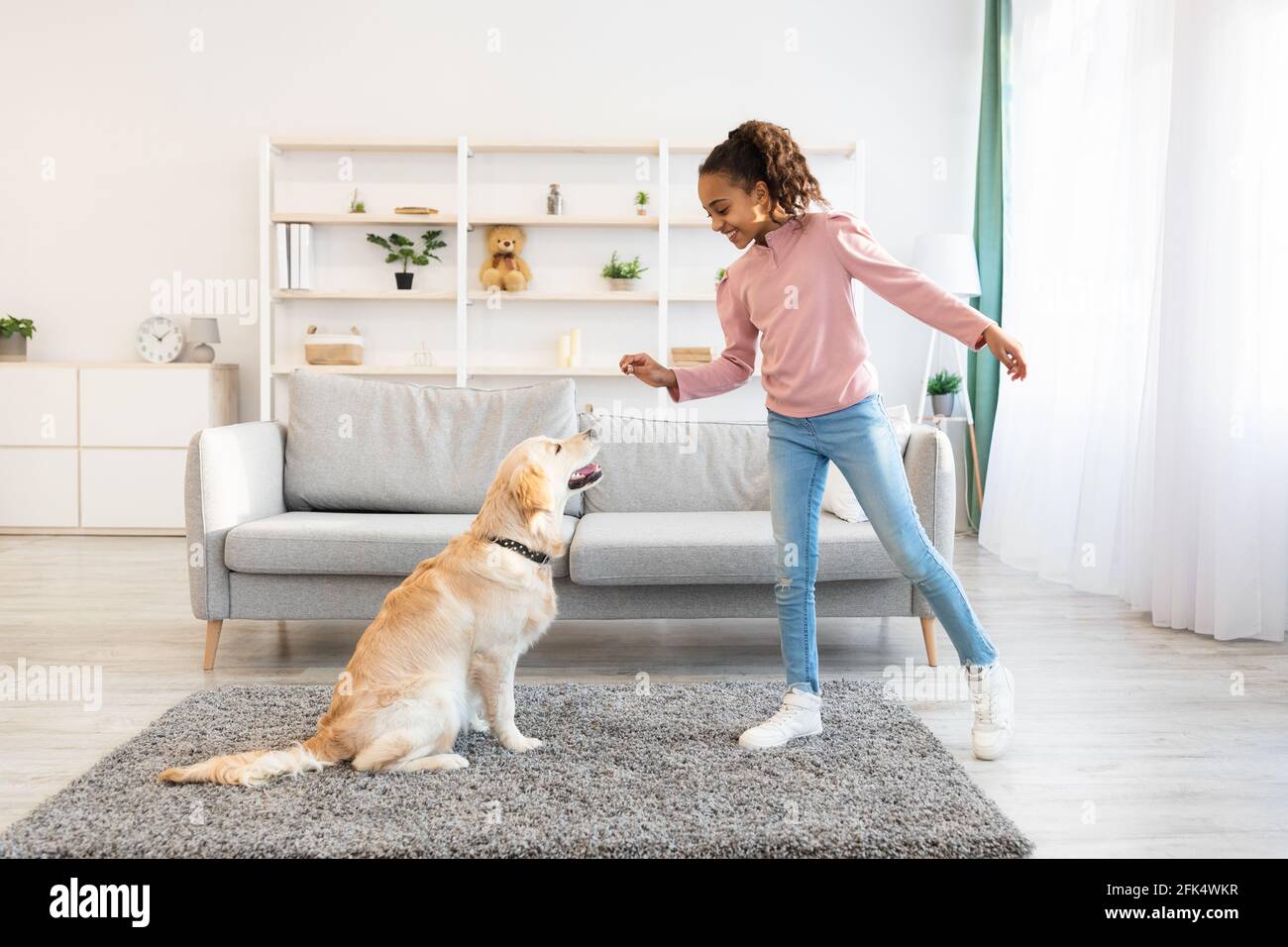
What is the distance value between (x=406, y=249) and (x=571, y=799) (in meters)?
4.54

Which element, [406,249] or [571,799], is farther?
[406,249]

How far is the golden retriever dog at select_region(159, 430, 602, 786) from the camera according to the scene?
2.08 meters

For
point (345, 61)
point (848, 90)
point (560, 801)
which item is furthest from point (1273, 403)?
point (345, 61)

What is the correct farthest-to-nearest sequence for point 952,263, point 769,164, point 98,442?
point 98,442 < point 952,263 < point 769,164

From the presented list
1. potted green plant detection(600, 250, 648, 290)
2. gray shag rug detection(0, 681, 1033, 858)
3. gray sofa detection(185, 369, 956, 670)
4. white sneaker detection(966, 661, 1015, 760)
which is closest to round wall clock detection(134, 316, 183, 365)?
potted green plant detection(600, 250, 648, 290)

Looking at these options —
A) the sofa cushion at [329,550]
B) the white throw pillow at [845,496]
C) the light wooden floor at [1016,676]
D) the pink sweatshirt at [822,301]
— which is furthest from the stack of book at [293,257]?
the pink sweatshirt at [822,301]

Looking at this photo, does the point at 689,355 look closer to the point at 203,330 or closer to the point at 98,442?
the point at 203,330

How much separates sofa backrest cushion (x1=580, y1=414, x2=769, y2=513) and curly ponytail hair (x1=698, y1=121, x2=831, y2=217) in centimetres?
143

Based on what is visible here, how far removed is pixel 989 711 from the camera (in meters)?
2.30

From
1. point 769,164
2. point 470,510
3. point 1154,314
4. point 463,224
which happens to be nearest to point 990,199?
point 1154,314

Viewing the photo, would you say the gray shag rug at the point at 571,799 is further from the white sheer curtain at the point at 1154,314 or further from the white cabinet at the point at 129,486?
the white cabinet at the point at 129,486

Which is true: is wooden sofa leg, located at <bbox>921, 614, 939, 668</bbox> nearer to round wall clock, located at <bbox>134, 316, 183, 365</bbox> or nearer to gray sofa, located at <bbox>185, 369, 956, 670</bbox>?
gray sofa, located at <bbox>185, 369, 956, 670</bbox>

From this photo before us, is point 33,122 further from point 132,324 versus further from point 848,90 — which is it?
point 848,90
